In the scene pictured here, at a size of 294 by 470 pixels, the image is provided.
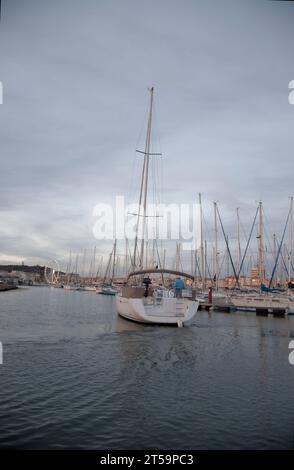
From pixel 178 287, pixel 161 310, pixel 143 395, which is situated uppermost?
pixel 178 287

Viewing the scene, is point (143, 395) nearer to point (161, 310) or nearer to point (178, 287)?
point (161, 310)

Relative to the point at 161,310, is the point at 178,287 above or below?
above

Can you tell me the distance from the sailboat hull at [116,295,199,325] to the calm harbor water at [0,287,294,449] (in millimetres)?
5360

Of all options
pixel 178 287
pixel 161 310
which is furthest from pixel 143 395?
pixel 178 287

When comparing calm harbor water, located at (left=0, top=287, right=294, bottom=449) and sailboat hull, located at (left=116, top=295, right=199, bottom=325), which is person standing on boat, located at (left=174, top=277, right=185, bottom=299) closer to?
sailboat hull, located at (left=116, top=295, right=199, bottom=325)

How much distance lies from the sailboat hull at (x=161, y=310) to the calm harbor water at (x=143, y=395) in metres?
5.36

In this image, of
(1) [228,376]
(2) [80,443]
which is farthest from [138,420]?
(1) [228,376]

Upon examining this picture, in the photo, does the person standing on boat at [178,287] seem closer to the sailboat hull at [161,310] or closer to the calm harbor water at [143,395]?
the sailboat hull at [161,310]

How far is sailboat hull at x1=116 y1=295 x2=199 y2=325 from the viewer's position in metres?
24.5

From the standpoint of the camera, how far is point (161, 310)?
25.2 m

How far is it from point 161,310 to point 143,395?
49.5ft

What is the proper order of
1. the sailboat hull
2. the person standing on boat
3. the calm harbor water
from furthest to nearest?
the person standing on boat → the sailboat hull → the calm harbor water

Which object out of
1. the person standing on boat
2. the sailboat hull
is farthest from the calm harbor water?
the person standing on boat

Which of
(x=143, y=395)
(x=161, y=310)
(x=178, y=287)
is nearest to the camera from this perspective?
(x=143, y=395)
